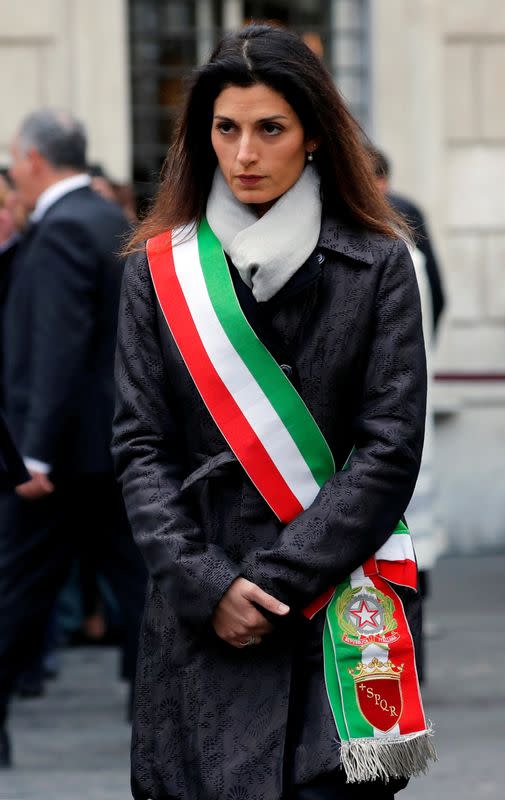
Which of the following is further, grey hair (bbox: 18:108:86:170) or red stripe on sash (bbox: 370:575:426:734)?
grey hair (bbox: 18:108:86:170)

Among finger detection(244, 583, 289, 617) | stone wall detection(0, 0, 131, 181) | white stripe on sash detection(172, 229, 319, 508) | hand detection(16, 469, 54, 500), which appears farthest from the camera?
stone wall detection(0, 0, 131, 181)

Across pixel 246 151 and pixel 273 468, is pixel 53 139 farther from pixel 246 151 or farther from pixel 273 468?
pixel 273 468

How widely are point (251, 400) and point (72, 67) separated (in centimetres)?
717

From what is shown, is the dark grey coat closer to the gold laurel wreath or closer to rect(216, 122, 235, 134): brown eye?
the gold laurel wreath

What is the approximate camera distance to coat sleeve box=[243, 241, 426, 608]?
118 inches

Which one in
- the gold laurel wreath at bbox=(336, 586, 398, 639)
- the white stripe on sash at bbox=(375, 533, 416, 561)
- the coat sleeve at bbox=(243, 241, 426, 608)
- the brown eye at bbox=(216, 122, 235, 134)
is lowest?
the gold laurel wreath at bbox=(336, 586, 398, 639)

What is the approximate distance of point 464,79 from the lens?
1021 centimetres

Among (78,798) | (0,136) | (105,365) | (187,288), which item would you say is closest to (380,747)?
(187,288)

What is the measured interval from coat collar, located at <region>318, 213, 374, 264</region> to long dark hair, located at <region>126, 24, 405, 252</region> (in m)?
0.02

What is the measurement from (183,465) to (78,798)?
7.51 feet

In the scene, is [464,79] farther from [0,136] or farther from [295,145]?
[295,145]

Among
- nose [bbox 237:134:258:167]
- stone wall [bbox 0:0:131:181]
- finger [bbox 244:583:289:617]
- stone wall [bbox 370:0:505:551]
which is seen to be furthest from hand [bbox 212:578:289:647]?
stone wall [bbox 370:0:505:551]

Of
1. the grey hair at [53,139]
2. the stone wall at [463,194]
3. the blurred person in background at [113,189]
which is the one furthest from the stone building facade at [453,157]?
the grey hair at [53,139]

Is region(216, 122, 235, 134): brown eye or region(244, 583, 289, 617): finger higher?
region(216, 122, 235, 134): brown eye
